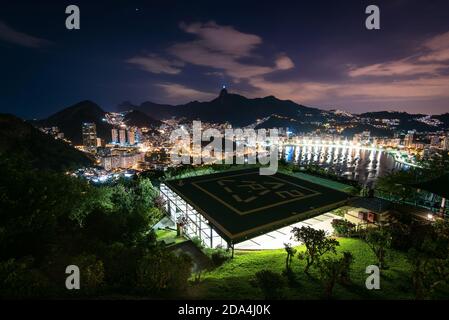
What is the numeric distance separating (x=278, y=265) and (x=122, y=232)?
5.43 meters

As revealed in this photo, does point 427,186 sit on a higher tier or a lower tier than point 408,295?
higher

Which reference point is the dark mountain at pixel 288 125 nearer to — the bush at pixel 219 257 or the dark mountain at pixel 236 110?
the dark mountain at pixel 236 110

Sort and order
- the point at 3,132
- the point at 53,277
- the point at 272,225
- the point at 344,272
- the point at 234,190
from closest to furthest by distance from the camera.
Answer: the point at 344,272 → the point at 53,277 → the point at 272,225 → the point at 234,190 → the point at 3,132

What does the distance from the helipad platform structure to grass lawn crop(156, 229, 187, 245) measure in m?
0.48

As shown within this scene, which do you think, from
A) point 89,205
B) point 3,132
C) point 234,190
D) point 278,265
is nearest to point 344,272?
point 278,265

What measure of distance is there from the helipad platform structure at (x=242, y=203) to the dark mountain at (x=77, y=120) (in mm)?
89883

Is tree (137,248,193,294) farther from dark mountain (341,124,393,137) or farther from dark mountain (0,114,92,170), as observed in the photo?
dark mountain (341,124,393,137)

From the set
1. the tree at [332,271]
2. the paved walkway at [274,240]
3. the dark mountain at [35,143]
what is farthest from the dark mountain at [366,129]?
the tree at [332,271]

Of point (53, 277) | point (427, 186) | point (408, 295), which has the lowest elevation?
point (53, 277)

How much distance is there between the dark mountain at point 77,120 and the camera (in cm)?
9238

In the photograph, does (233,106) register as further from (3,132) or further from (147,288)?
(147,288)

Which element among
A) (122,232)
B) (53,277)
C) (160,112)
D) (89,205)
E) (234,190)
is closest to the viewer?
(53,277)

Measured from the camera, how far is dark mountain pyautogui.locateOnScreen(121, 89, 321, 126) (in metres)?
157

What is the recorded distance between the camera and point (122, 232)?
28.9 ft
